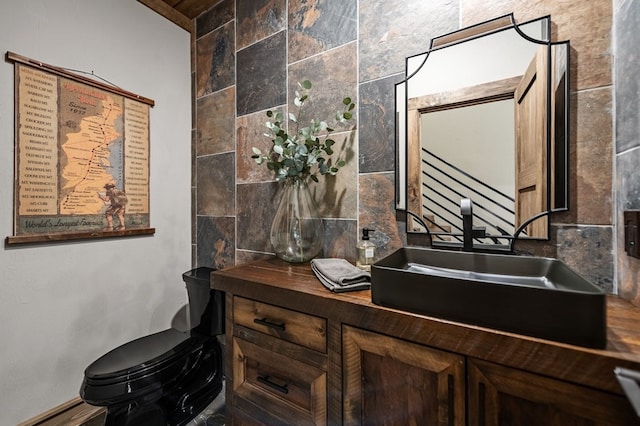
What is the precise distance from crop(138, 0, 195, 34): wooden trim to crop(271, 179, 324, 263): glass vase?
1505mm

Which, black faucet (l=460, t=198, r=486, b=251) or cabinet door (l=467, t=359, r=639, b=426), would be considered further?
black faucet (l=460, t=198, r=486, b=251)

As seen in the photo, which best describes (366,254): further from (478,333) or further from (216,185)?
(216,185)

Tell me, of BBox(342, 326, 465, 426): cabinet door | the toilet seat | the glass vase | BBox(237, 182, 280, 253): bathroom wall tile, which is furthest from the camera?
BBox(237, 182, 280, 253): bathroom wall tile

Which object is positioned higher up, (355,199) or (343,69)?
(343,69)

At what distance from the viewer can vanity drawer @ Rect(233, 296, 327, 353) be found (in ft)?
2.81

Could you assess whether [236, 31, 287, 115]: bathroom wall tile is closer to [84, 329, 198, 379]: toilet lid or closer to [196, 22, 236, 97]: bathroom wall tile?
[196, 22, 236, 97]: bathroom wall tile

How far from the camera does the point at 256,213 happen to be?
1.63 m

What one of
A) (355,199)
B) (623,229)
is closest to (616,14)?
(623,229)

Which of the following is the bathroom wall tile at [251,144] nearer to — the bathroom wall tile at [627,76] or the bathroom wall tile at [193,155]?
the bathroom wall tile at [193,155]

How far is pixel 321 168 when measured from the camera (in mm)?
1278

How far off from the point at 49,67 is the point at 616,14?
88.6 inches

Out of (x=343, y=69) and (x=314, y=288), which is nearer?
(x=314, y=288)

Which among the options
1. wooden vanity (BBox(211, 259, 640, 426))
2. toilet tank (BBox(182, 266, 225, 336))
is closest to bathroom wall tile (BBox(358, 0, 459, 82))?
wooden vanity (BBox(211, 259, 640, 426))

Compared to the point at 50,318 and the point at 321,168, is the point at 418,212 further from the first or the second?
the point at 50,318
